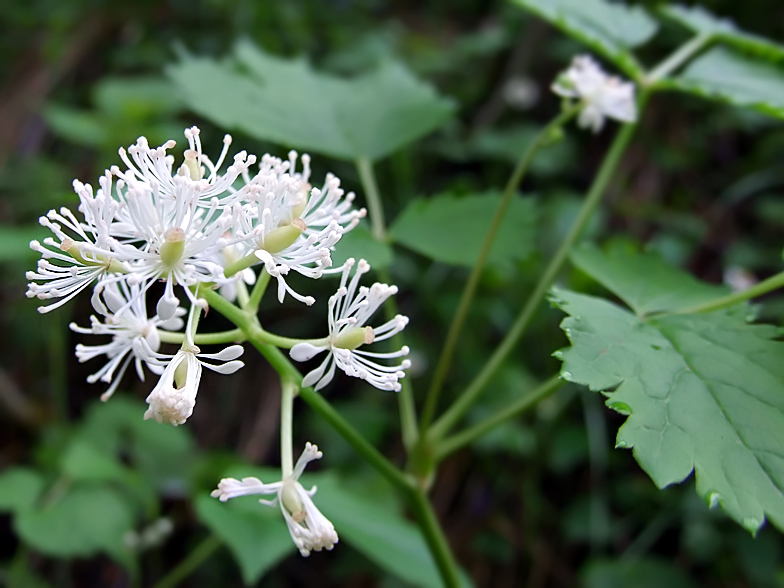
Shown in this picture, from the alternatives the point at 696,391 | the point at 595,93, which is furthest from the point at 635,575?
the point at 595,93

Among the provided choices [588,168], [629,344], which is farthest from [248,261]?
[588,168]

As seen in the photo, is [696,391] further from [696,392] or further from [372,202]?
[372,202]

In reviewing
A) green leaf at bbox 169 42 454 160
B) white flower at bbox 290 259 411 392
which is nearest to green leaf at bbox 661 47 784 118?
green leaf at bbox 169 42 454 160

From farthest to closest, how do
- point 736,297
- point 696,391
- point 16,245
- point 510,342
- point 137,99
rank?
point 137,99 < point 16,245 < point 510,342 < point 736,297 < point 696,391

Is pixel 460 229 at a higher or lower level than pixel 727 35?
lower

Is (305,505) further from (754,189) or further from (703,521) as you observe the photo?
(754,189)

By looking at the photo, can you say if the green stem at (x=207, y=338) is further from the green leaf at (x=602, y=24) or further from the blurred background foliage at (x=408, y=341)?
the green leaf at (x=602, y=24)

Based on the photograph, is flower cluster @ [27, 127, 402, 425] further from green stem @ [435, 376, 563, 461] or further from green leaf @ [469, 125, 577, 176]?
green leaf @ [469, 125, 577, 176]
